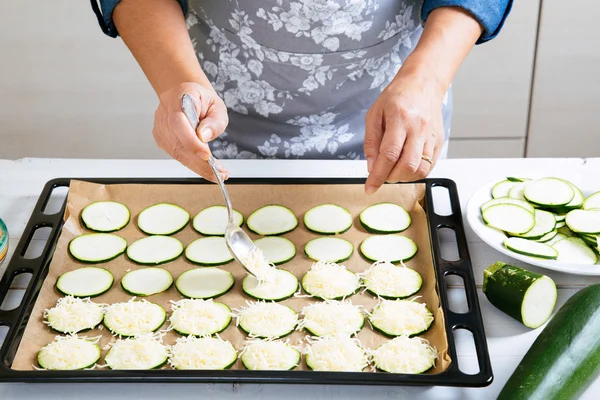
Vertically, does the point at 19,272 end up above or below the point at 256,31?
below

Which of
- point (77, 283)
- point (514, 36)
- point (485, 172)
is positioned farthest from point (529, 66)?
point (77, 283)

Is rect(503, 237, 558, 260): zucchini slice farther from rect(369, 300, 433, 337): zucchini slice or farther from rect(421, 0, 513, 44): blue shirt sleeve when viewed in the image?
rect(421, 0, 513, 44): blue shirt sleeve

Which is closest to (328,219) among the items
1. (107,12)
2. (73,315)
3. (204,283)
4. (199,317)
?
(204,283)

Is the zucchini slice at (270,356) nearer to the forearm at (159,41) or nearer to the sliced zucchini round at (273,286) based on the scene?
the sliced zucchini round at (273,286)

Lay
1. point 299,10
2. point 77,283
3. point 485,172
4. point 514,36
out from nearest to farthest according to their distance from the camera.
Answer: point 77,283, point 299,10, point 485,172, point 514,36

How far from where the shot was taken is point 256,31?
84.2 inches

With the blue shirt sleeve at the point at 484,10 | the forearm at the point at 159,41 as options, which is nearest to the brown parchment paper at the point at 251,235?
the forearm at the point at 159,41

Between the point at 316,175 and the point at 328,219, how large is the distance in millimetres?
219

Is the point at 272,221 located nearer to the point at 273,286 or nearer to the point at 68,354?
the point at 273,286

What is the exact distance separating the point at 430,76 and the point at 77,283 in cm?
104

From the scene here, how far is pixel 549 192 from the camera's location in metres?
2.00

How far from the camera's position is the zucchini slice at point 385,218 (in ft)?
6.66

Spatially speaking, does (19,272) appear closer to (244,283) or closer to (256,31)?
(244,283)

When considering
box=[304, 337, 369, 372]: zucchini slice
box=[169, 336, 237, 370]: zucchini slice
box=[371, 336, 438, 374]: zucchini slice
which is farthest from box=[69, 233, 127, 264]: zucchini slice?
box=[371, 336, 438, 374]: zucchini slice
